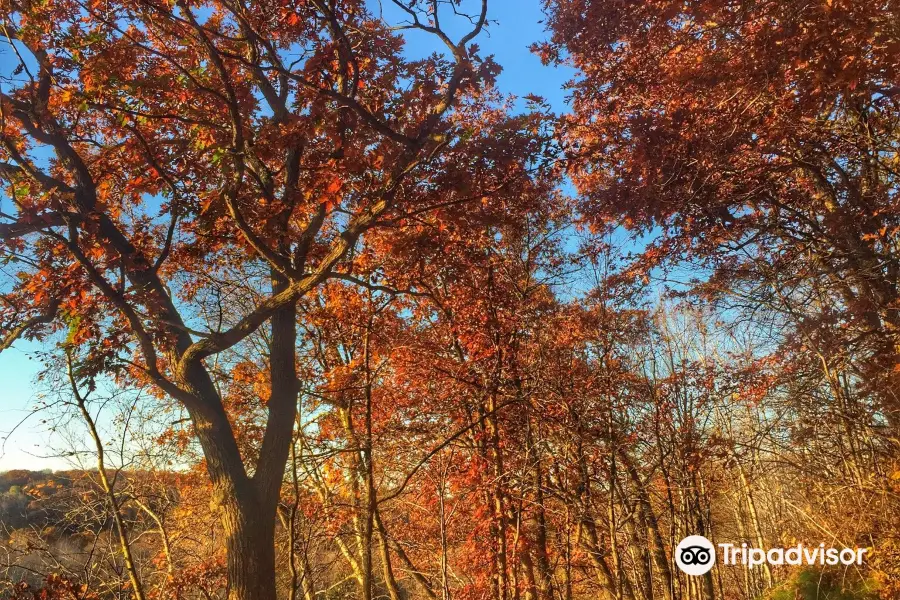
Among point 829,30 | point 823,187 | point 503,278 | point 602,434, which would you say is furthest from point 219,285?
point 823,187

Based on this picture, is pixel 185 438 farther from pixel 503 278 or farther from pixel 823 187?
pixel 823 187

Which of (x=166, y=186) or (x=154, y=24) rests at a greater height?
(x=154, y=24)

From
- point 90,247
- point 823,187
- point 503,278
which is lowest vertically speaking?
point 90,247

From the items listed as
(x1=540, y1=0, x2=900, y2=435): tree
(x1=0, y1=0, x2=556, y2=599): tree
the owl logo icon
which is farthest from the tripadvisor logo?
(x1=0, y1=0, x2=556, y2=599): tree

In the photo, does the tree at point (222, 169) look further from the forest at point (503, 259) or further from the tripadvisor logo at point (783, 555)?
the tripadvisor logo at point (783, 555)

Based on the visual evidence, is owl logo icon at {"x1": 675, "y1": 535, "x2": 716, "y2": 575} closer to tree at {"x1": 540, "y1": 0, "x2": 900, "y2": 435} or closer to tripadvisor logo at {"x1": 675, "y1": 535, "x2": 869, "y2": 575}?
tripadvisor logo at {"x1": 675, "y1": 535, "x2": 869, "y2": 575}

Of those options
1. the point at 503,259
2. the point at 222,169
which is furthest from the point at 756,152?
the point at 222,169

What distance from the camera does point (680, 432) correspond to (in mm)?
5172

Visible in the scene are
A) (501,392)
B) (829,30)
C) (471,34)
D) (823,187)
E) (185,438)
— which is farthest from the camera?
(185,438)

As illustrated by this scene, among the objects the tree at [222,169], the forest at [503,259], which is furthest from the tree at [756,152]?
the tree at [222,169]

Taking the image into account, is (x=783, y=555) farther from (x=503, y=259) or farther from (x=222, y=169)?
(x=222, y=169)

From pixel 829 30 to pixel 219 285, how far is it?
6999 millimetres

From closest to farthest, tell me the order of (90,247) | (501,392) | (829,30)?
(829,30) < (90,247) < (501,392)

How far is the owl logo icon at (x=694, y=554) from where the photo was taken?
519 cm
